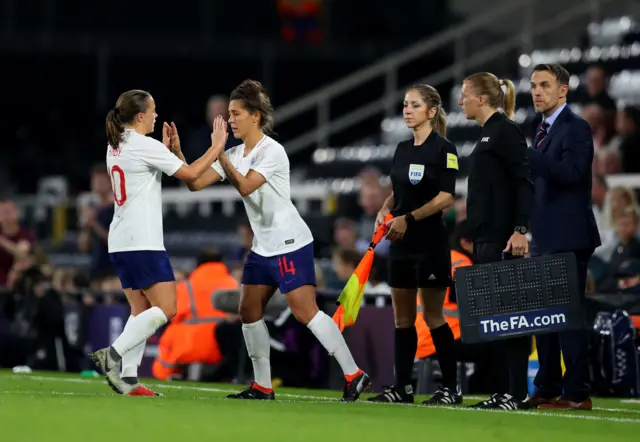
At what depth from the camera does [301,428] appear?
6527mm

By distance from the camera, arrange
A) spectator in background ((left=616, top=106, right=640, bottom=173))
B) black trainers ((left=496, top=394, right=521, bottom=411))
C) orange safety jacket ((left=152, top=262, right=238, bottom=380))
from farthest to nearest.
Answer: spectator in background ((left=616, top=106, right=640, bottom=173)) → orange safety jacket ((left=152, top=262, right=238, bottom=380)) → black trainers ((left=496, top=394, right=521, bottom=411))

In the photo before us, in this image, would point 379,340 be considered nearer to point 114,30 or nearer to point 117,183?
point 117,183

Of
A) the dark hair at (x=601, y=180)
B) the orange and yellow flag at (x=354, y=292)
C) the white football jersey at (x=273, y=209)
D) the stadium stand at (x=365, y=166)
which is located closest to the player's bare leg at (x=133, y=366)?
the white football jersey at (x=273, y=209)

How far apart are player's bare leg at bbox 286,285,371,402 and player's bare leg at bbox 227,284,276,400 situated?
19 centimetres

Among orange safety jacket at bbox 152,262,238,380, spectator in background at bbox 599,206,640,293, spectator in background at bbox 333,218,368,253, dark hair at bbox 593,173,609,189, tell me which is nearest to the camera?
spectator in background at bbox 599,206,640,293

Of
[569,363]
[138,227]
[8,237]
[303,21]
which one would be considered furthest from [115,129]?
[303,21]

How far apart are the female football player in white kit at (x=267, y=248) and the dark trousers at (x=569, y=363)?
3.50ft

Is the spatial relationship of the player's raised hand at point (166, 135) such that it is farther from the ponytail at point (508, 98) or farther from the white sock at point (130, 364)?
the ponytail at point (508, 98)

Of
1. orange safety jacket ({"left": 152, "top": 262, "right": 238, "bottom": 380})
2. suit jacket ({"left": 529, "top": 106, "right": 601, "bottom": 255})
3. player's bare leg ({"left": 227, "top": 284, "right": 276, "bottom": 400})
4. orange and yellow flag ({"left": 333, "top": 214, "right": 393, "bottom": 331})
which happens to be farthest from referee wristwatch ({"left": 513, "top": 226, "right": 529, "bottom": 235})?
orange safety jacket ({"left": 152, "top": 262, "right": 238, "bottom": 380})

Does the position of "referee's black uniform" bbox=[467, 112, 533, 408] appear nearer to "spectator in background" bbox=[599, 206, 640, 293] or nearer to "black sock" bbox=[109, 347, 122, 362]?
"black sock" bbox=[109, 347, 122, 362]

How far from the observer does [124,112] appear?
865 centimetres

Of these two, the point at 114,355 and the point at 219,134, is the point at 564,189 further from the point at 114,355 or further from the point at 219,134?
the point at 114,355

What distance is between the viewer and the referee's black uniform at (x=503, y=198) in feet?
26.9

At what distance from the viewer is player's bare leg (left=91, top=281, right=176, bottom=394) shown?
8336 mm
